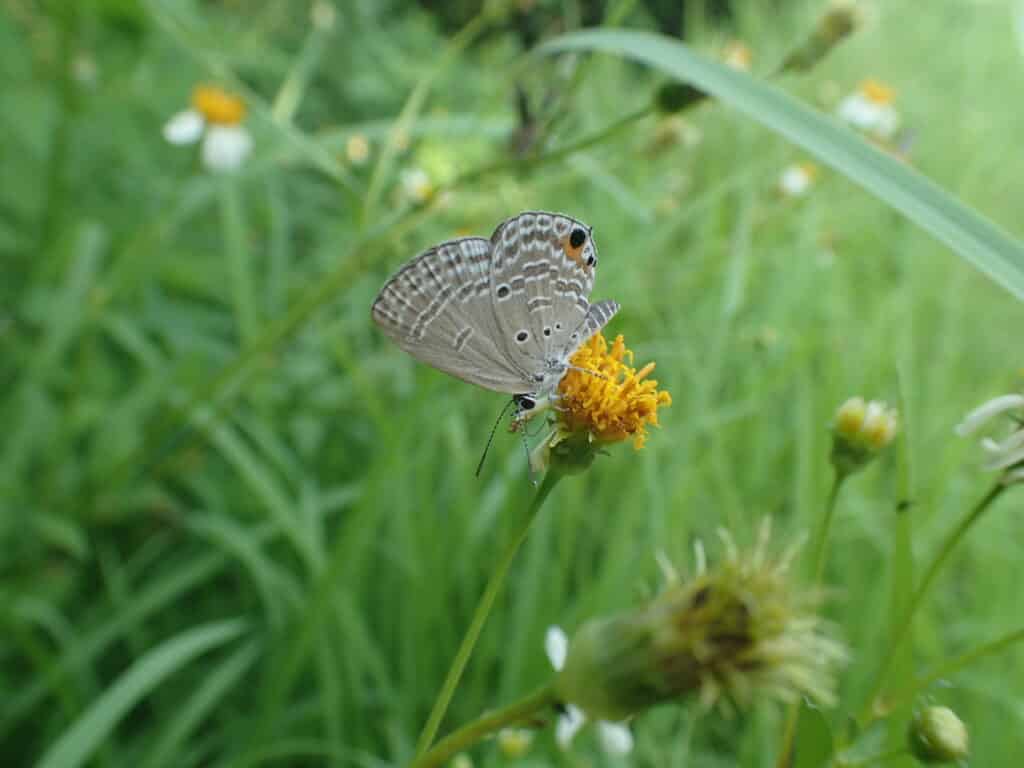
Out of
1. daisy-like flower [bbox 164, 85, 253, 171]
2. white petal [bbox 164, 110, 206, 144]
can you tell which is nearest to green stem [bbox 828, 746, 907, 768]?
daisy-like flower [bbox 164, 85, 253, 171]

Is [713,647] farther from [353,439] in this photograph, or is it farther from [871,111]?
[871,111]

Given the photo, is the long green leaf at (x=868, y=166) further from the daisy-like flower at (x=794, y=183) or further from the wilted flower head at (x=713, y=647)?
the daisy-like flower at (x=794, y=183)

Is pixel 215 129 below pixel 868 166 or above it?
above

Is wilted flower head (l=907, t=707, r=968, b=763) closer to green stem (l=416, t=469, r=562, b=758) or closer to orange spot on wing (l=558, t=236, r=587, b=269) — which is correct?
green stem (l=416, t=469, r=562, b=758)

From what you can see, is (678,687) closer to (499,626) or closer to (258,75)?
(499,626)

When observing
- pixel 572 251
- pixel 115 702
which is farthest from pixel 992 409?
pixel 115 702

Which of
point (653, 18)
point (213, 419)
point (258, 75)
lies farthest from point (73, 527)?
point (653, 18)

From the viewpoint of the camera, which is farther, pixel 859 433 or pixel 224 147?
pixel 224 147
